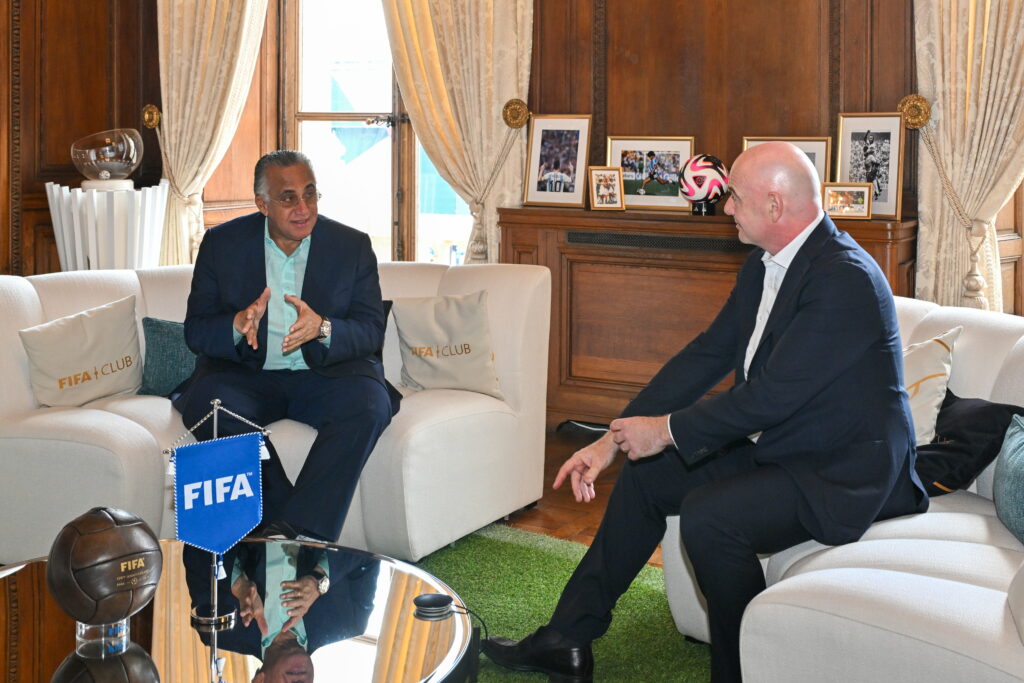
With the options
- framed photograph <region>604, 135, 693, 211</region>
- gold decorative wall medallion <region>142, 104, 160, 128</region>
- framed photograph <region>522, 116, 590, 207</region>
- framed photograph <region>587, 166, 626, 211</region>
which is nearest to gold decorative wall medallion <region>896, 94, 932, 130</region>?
framed photograph <region>604, 135, 693, 211</region>

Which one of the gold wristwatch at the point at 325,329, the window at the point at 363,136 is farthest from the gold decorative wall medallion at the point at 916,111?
the gold wristwatch at the point at 325,329

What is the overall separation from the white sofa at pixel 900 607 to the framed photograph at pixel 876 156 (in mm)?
2079

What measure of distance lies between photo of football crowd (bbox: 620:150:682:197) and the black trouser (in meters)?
2.44

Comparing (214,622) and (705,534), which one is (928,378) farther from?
(214,622)

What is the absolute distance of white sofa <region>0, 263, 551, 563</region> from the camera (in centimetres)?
305

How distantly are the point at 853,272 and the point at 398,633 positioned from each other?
1.18 m

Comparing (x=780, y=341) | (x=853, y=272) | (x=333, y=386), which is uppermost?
(x=853, y=272)

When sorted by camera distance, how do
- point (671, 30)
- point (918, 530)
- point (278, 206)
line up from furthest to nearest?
point (671, 30) < point (278, 206) < point (918, 530)

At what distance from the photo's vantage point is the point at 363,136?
6.08m

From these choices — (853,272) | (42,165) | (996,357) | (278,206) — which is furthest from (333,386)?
(42,165)

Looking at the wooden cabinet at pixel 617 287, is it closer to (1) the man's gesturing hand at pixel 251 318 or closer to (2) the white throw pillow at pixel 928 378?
(2) the white throw pillow at pixel 928 378

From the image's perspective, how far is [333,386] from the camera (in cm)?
323

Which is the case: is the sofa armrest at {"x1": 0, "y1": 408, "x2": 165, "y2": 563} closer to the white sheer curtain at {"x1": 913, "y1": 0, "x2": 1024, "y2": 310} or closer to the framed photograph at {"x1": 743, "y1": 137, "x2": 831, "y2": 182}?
the framed photograph at {"x1": 743, "y1": 137, "x2": 831, "y2": 182}

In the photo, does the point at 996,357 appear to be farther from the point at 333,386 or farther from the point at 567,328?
the point at 567,328
